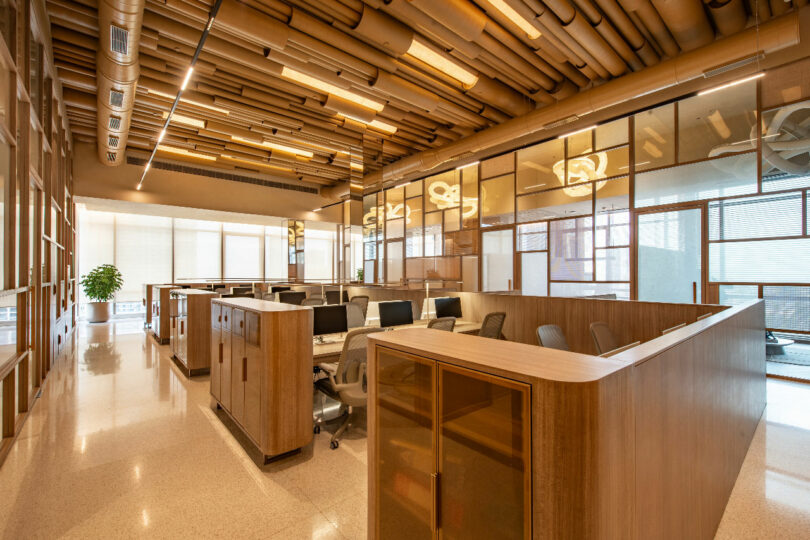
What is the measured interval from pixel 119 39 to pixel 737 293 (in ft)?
27.5

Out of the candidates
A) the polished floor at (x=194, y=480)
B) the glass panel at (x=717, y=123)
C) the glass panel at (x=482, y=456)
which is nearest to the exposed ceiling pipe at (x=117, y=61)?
the polished floor at (x=194, y=480)

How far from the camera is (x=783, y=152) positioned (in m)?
4.90

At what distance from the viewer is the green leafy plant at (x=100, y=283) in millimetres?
10305

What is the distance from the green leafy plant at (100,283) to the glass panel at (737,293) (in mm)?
13945

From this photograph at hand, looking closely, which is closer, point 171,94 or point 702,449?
point 702,449

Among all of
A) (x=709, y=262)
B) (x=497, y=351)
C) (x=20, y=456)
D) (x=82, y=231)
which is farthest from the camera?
(x=82, y=231)

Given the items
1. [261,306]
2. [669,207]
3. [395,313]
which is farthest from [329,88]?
[669,207]

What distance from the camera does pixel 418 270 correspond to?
10.4m

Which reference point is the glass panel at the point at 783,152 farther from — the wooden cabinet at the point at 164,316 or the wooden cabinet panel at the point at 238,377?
the wooden cabinet at the point at 164,316

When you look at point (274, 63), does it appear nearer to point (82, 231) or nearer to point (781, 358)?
point (781, 358)

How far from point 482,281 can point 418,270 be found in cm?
221

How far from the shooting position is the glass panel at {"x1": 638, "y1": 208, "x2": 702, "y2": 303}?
5668 mm

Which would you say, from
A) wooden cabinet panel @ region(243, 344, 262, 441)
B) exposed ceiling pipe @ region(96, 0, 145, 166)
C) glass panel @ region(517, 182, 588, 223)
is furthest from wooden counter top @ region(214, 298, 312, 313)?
glass panel @ region(517, 182, 588, 223)

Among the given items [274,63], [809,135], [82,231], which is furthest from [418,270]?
[82,231]
